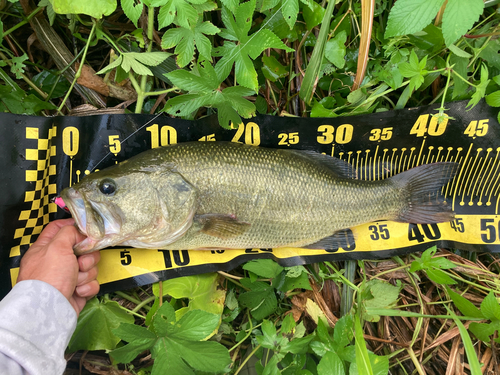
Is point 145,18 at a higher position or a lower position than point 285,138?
higher

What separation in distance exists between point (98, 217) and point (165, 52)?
46.9 inches

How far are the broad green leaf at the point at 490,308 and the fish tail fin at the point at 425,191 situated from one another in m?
0.62

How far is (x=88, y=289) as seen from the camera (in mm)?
2010

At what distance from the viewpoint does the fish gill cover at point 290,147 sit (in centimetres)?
200

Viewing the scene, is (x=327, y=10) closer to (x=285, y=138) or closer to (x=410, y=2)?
(x=410, y=2)

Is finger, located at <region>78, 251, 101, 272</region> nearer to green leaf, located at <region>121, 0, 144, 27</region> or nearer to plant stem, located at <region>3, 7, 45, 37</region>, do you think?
green leaf, located at <region>121, 0, 144, 27</region>

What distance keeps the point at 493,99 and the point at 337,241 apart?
1.49m

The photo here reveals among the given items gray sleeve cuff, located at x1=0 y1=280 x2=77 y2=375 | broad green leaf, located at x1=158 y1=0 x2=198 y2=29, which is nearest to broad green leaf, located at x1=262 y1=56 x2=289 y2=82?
broad green leaf, located at x1=158 y1=0 x2=198 y2=29

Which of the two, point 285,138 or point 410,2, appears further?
point 285,138

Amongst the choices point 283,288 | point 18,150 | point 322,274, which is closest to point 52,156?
point 18,150

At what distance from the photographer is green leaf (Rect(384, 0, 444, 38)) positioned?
5.65 feet

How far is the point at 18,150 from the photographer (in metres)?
1.95

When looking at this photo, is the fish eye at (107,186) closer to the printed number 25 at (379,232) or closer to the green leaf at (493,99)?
the printed number 25 at (379,232)

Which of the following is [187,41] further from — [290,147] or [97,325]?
[97,325]
